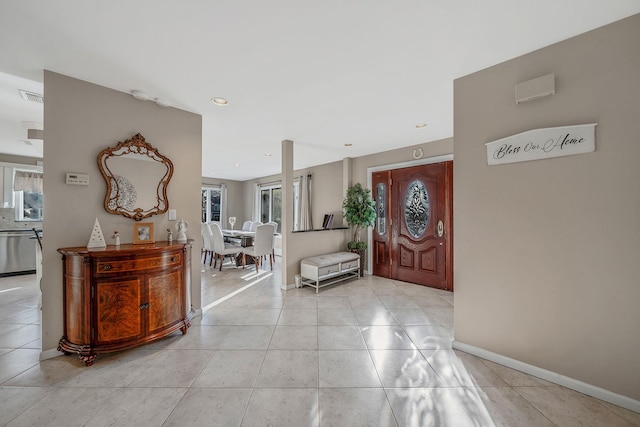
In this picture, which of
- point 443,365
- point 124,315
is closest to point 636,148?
point 443,365

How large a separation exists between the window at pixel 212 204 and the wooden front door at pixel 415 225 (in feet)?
18.5

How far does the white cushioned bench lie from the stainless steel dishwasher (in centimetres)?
533

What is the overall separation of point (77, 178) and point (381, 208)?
14.2 ft

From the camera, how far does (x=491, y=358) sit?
2.02m

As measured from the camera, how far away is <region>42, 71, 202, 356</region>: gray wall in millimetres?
2088

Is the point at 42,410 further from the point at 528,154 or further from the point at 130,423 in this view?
the point at 528,154

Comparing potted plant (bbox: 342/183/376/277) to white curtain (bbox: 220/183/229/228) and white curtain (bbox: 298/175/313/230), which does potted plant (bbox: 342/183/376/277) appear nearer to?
white curtain (bbox: 298/175/313/230)

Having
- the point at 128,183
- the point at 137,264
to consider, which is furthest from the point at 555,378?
the point at 128,183

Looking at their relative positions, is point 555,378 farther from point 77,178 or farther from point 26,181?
point 26,181

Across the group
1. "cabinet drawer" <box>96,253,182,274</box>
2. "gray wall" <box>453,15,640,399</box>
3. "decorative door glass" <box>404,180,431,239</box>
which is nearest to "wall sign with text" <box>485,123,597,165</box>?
"gray wall" <box>453,15,640,399</box>

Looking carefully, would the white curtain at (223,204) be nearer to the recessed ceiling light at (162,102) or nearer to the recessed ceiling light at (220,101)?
the recessed ceiling light at (162,102)

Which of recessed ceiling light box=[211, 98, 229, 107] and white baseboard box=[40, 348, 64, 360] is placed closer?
white baseboard box=[40, 348, 64, 360]

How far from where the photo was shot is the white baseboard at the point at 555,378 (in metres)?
1.52

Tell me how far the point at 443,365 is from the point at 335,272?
7.62ft
